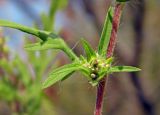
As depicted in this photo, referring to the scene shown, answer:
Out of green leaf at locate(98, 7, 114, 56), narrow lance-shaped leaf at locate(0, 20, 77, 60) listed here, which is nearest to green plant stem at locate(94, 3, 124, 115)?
green leaf at locate(98, 7, 114, 56)

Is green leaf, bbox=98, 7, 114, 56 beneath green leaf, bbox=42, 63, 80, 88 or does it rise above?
above

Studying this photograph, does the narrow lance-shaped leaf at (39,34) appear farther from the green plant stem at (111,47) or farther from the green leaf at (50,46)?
the green plant stem at (111,47)

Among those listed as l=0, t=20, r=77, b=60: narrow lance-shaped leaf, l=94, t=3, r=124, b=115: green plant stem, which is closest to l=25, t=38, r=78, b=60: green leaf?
l=0, t=20, r=77, b=60: narrow lance-shaped leaf

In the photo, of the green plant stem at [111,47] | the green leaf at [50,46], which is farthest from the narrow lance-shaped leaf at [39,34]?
the green plant stem at [111,47]

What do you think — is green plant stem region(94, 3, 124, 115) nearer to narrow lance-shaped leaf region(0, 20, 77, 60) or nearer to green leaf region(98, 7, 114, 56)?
green leaf region(98, 7, 114, 56)

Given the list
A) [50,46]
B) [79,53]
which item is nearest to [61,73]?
[50,46]

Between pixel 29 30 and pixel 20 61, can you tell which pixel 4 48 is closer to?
pixel 20 61

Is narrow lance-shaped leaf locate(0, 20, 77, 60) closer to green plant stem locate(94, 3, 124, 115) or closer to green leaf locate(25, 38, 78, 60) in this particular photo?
green leaf locate(25, 38, 78, 60)
